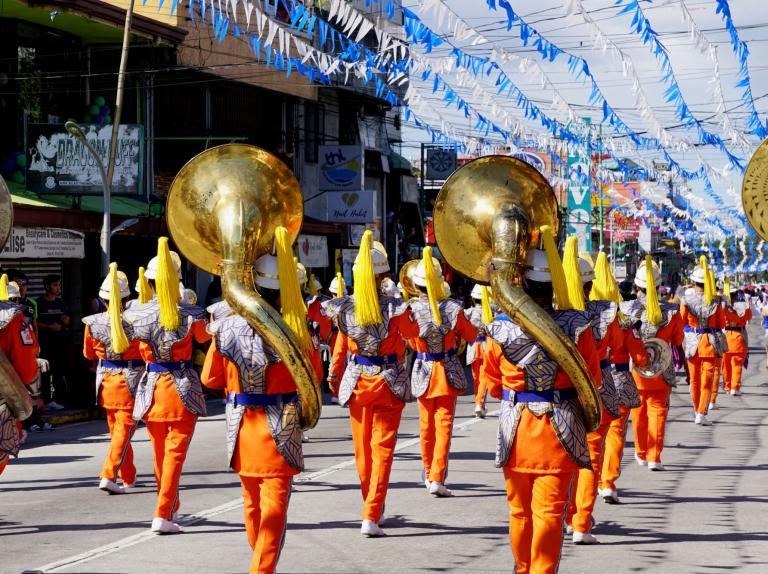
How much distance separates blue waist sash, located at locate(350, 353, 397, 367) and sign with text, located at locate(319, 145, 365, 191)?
78.9 ft

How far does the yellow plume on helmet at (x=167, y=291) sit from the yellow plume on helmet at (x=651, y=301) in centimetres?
434

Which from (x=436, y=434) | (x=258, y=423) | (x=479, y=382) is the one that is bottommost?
(x=479, y=382)

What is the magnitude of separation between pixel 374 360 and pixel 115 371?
98.6 inches


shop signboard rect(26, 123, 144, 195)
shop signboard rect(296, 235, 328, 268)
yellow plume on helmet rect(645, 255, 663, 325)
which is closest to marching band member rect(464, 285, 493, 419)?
yellow plume on helmet rect(645, 255, 663, 325)

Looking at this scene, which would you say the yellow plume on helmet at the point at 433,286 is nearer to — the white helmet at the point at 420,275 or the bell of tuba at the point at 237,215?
the white helmet at the point at 420,275

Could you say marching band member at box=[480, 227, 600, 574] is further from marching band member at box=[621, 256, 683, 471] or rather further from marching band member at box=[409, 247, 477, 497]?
marching band member at box=[621, 256, 683, 471]

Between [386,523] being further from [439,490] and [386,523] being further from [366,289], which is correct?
[366,289]

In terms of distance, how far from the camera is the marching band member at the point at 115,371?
10.1 meters

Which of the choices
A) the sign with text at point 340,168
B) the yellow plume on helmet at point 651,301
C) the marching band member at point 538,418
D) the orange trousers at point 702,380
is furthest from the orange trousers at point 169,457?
the sign with text at point 340,168

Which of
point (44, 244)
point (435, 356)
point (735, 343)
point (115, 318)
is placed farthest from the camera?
point (735, 343)

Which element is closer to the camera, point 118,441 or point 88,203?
point 118,441

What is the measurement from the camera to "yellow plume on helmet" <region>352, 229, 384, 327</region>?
8.68 meters

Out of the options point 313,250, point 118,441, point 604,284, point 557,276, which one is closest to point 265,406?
point 557,276

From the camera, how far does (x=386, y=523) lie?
8898 mm
